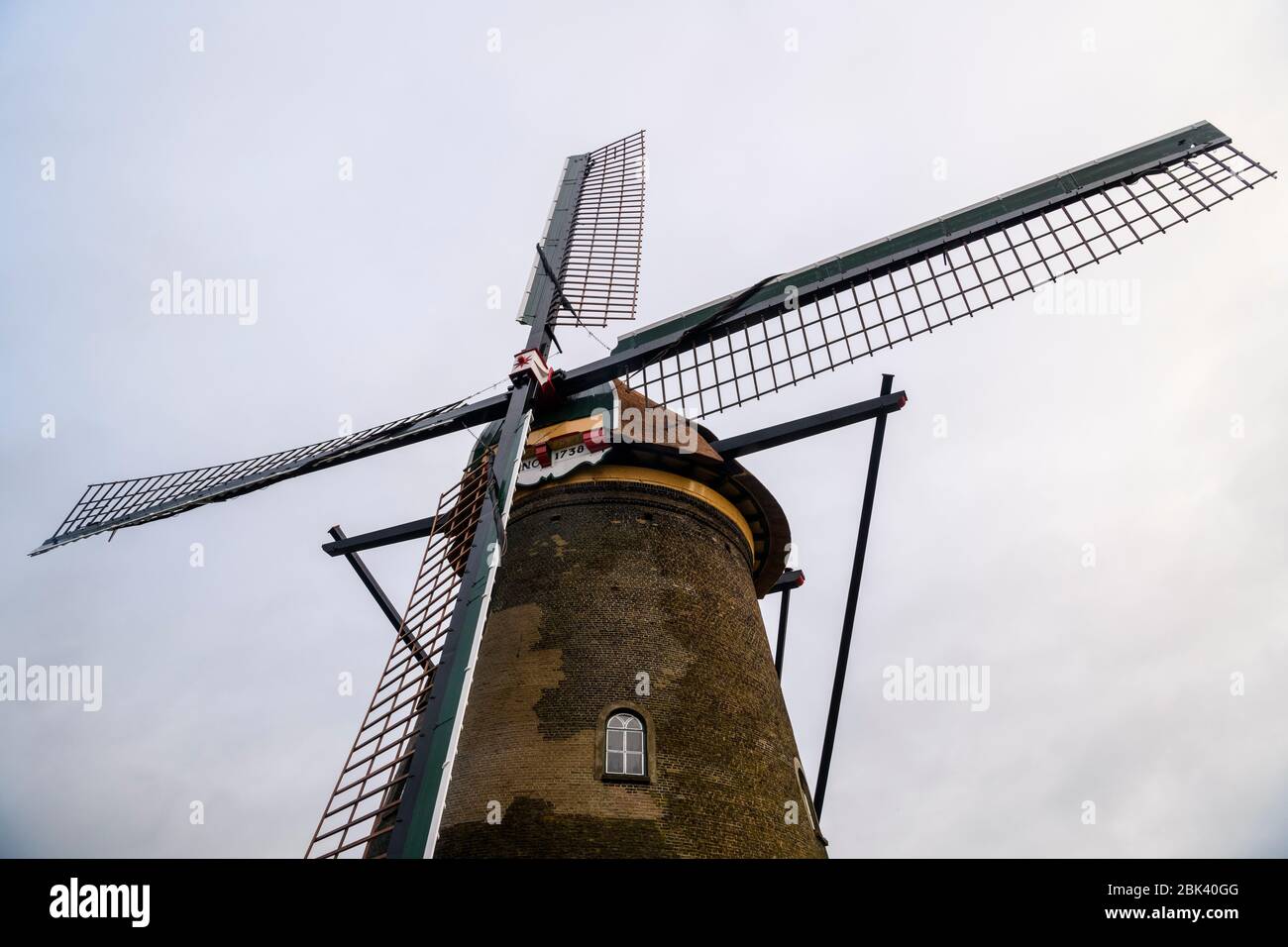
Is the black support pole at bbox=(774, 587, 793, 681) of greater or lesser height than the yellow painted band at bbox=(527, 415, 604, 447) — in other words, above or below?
below

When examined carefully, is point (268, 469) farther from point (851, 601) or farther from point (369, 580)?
point (851, 601)

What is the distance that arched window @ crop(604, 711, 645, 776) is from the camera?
7969 mm

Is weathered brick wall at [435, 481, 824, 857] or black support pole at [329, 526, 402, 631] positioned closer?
weathered brick wall at [435, 481, 824, 857]

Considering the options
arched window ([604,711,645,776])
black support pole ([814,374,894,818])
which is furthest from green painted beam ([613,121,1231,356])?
arched window ([604,711,645,776])

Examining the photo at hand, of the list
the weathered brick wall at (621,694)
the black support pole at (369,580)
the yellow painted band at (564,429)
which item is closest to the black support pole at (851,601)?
the weathered brick wall at (621,694)

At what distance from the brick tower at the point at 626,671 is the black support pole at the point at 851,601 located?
120 centimetres

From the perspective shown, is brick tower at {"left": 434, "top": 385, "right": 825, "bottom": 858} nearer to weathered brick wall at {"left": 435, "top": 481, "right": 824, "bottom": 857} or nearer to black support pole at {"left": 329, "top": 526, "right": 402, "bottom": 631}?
weathered brick wall at {"left": 435, "top": 481, "right": 824, "bottom": 857}

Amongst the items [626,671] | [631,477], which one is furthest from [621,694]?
[631,477]

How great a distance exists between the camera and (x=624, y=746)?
8.12m

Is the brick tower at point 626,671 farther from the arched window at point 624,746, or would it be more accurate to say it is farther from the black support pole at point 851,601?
the black support pole at point 851,601

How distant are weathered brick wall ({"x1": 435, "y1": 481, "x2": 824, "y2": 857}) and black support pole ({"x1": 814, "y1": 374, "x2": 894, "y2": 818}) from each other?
3.95 feet

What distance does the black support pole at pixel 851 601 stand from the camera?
10.5 meters

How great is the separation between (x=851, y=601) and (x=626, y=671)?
3.70 meters
